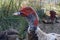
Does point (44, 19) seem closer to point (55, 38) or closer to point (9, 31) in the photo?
point (9, 31)

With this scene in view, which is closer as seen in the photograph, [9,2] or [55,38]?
[55,38]

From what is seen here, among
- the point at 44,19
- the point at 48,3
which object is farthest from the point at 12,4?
the point at 48,3

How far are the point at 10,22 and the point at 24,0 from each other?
1.06 m

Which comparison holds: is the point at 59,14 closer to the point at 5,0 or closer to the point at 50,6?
the point at 50,6

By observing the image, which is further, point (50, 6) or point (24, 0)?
point (50, 6)

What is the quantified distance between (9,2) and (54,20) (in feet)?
4.17

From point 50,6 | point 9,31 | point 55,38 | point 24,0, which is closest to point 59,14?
point 50,6

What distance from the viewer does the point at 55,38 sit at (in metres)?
3.28

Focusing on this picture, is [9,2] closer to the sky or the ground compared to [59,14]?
closer to the sky

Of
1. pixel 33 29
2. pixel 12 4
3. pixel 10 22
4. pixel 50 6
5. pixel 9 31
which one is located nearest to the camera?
pixel 33 29

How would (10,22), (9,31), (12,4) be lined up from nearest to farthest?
(9,31)
(10,22)
(12,4)

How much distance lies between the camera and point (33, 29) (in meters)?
3.23

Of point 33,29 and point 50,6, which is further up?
point 33,29

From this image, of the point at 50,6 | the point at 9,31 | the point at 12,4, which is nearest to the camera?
the point at 9,31
